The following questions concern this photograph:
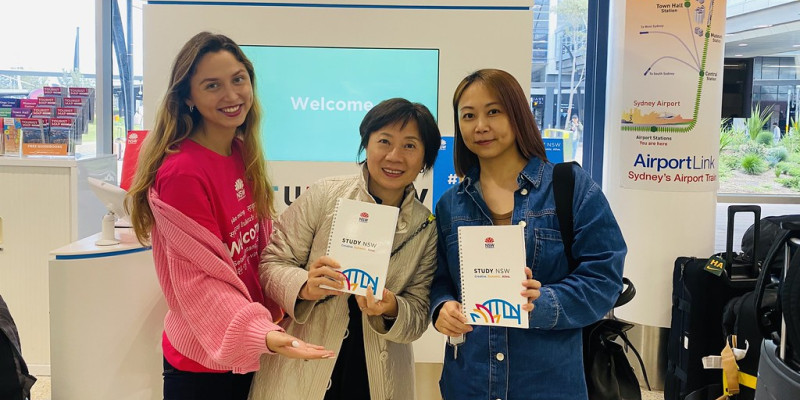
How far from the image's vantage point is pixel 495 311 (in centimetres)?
142

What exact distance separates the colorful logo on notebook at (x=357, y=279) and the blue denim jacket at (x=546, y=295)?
181mm

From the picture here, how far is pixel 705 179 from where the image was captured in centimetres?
352

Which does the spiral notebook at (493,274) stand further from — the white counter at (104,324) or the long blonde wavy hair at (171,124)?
the white counter at (104,324)

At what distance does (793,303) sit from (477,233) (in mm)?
691

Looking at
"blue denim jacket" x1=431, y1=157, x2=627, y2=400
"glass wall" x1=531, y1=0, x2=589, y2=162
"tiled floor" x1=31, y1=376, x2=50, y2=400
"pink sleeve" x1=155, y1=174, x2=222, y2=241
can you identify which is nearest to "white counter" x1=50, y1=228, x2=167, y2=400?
"pink sleeve" x1=155, y1=174, x2=222, y2=241

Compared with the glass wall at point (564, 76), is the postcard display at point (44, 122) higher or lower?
lower

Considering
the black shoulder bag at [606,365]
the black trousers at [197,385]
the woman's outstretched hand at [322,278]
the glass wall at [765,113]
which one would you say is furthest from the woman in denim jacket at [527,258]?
the glass wall at [765,113]

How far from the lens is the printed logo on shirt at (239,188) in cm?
171

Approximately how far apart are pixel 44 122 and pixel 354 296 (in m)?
3.13

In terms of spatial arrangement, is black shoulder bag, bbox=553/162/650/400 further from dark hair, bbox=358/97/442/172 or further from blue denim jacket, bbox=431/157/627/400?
dark hair, bbox=358/97/442/172

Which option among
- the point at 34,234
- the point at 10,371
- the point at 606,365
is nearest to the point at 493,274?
the point at 606,365

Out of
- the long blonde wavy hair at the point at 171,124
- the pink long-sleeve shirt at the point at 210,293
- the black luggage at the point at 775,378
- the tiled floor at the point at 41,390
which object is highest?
the long blonde wavy hair at the point at 171,124

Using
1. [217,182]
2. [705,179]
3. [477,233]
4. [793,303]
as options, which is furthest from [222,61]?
[705,179]

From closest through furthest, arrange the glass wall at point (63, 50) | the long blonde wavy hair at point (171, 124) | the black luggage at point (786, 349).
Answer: the black luggage at point (786, 349) → the long blonde wavy hair at point (171, 124) → the glass wall at point (63, 50)
